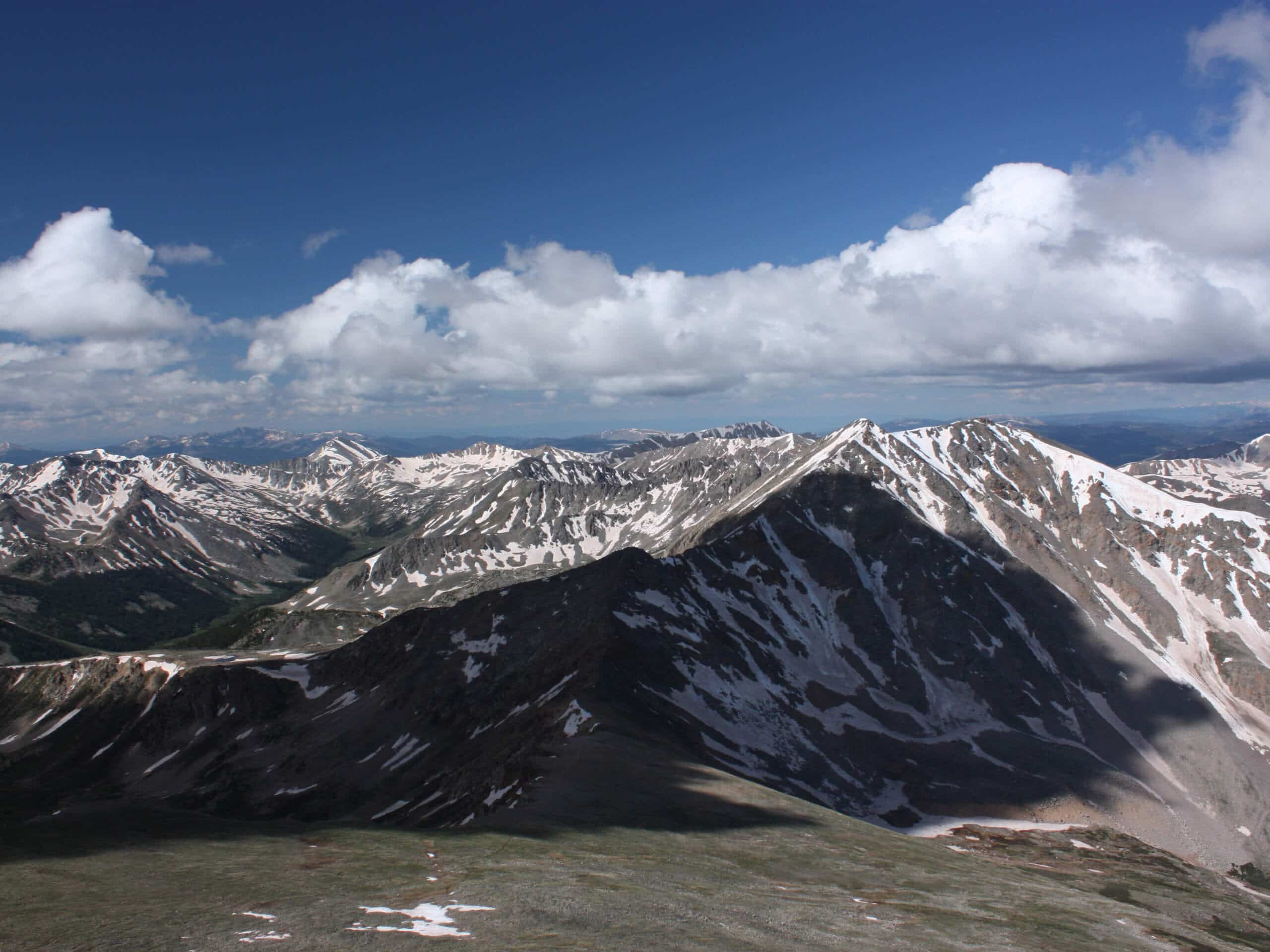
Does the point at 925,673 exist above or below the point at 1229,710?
above

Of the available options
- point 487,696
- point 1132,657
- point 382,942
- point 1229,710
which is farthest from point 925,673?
point 382,942

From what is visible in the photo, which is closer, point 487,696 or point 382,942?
point 382,942

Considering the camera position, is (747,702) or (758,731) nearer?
(758,731)

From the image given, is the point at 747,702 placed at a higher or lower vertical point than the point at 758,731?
higher

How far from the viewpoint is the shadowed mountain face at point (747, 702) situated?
3996 inches

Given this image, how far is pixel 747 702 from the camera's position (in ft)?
391

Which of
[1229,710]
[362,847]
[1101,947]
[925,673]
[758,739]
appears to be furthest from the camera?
[1229,710]

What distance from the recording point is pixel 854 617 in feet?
561

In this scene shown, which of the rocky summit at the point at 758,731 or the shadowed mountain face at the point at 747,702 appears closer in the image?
the rocky summit at the point at 758,731

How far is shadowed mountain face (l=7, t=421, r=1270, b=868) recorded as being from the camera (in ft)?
333

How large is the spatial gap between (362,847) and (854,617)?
143767 mm

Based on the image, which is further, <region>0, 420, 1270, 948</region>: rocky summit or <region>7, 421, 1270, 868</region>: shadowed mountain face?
<region>7, 421, 1270, 868</region>: shadowed mountain face

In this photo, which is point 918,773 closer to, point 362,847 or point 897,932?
point 897,932

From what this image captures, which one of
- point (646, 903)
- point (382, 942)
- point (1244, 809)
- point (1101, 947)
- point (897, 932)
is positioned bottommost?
point (1244, 809)
